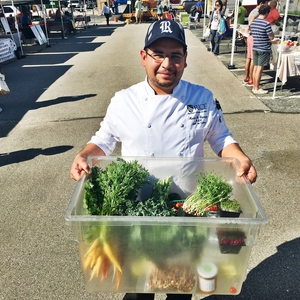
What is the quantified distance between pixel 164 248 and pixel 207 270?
0.21 metres

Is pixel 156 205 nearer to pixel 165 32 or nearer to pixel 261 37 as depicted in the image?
pixel 165 32

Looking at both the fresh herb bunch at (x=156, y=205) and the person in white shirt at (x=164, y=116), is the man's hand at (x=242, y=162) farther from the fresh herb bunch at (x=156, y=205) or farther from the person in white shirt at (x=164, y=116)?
the fresh herb bunch at (x=156, y=205)

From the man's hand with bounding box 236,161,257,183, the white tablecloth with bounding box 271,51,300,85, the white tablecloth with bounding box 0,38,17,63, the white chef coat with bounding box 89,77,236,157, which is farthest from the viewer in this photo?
the white tablecloth with bounding box 0,38,17,63

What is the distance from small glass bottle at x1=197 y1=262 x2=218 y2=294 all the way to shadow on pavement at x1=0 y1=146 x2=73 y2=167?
461 cm

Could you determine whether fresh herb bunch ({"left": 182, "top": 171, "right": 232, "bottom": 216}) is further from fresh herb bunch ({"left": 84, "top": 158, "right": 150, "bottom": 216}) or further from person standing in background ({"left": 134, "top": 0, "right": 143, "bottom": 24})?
person standing in background ({"left": 134, "top": 0, "right": 143, "bottom": 24})

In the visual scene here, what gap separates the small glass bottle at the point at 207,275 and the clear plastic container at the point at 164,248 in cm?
2

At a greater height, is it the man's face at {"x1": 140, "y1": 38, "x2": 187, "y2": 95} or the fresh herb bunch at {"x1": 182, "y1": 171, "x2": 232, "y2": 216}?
the man's face at {"x1": 140, "y1": 38, "x2": 187, "y2": 95}

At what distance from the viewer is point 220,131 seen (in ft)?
6.97

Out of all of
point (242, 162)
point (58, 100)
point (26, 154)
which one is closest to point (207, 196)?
point (242, 162)

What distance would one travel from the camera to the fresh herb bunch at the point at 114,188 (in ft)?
4.83

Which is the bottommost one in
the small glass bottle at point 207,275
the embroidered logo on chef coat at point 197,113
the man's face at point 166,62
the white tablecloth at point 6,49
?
the white tablecloth at point 6,49

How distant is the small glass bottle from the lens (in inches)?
53.9

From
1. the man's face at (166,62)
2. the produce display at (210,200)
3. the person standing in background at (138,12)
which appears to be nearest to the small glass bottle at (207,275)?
the produce display at (210,200)

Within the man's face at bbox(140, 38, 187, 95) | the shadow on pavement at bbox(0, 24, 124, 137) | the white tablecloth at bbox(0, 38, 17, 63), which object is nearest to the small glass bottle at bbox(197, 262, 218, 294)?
the man's face at bbox(140, 38, 187, 95)
